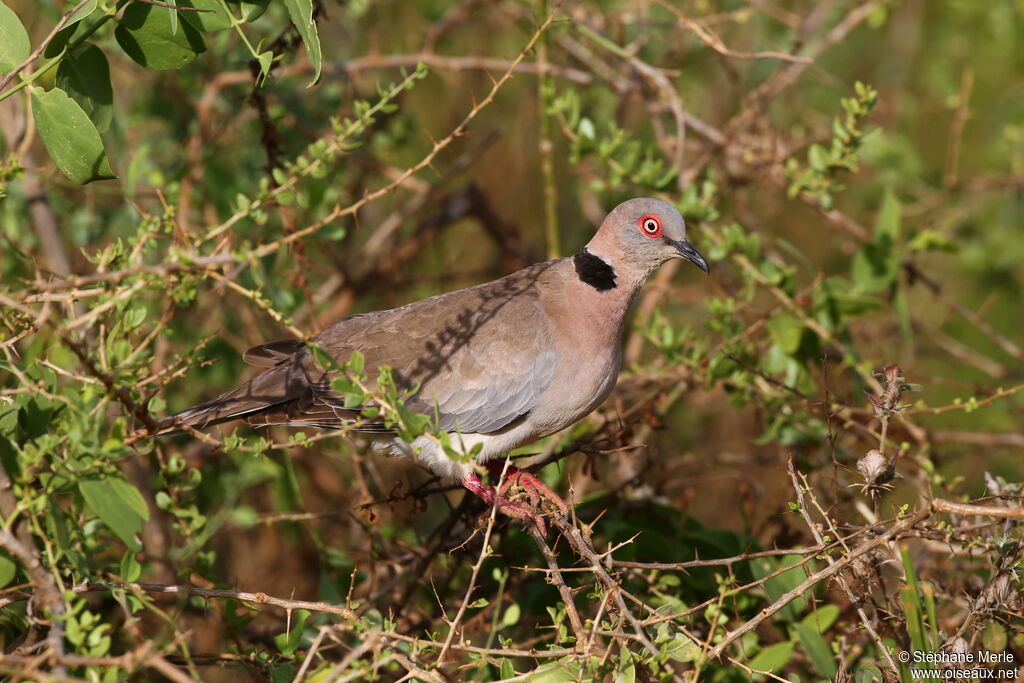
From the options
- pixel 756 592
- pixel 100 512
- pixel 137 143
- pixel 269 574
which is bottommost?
pixel 269 574

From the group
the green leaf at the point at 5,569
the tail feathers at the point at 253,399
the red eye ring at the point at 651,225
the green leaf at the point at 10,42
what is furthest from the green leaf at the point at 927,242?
the green leaf at the point at 5,569

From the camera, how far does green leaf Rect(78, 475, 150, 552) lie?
240 cm

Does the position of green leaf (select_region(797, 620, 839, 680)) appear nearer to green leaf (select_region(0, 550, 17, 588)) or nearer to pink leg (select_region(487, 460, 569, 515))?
pink leg (select_region(487, 460, 569, 515))

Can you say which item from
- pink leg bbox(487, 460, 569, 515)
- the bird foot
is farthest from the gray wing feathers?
the bird foot

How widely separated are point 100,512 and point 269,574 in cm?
339

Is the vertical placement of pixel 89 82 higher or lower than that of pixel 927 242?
higher

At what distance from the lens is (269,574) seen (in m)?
5.62

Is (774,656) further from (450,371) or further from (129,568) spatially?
(129,568)

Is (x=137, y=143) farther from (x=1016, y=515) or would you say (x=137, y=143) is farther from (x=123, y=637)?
(x=1016, y=515)

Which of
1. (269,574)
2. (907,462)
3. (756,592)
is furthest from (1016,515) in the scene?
(269,574)

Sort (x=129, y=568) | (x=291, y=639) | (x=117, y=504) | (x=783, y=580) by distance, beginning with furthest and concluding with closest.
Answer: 1. (x=783, y=580)
2. (x=291, y=639)
3. (x=129, y=568)
4. (x=117, y=504)

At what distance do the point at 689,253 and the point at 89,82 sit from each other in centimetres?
229

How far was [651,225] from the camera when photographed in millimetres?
4000

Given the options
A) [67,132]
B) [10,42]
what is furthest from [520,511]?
[10,42]
